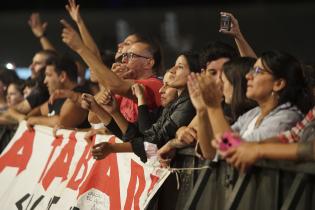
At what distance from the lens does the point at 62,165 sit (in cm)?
847

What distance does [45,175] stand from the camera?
28.5 feet

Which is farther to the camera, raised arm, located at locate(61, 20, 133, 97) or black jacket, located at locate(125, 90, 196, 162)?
raised arm, located at locate(61, 20, 133, 97)

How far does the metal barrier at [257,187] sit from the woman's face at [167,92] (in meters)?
1.13

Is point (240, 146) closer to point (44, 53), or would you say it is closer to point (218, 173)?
point (218, 173)

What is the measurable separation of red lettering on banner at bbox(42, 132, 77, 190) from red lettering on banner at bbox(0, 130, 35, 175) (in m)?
0.74

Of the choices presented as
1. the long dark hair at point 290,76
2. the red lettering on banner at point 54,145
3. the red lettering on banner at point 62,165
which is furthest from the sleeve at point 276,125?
the red lettering on banner at point 54,145

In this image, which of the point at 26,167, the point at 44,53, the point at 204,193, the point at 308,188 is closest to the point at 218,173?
the point at 204,193

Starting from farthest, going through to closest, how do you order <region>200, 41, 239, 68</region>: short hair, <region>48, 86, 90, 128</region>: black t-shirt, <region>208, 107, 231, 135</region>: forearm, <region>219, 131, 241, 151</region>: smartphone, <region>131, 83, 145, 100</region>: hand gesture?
<region>48, 86, 90, 128</region>: black t-shirt → <region>131, 83, 145, 100</region>: hand gesture → <region>200, 41, 239, 68</region>: short hair → <region>208, 107, 231, 135</region>: forearm → <region>219, 131, 241, 151</region>: smartphone

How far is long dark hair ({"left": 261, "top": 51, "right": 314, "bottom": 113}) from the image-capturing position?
543cm

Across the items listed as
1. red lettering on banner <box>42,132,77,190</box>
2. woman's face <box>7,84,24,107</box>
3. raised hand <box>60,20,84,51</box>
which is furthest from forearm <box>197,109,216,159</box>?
woman's face <box>7,84,24,107</box>

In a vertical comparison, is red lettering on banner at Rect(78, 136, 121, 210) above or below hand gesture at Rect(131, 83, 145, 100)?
below

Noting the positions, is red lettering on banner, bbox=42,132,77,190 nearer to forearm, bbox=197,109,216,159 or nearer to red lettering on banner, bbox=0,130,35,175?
red lettering on banner, bbox=0,130,35,175

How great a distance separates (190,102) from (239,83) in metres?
0.72

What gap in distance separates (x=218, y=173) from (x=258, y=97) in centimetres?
62
